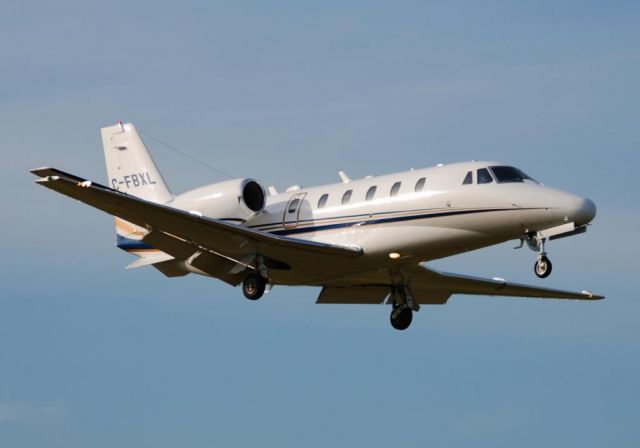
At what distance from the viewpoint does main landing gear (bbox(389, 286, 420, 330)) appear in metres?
34.2

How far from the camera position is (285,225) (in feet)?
106

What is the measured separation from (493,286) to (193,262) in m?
Result: 7.82

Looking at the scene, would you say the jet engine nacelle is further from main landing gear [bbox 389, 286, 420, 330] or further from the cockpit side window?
the cockpit side window

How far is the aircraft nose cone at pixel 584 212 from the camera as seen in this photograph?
28891 millimetres

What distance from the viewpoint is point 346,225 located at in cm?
3100

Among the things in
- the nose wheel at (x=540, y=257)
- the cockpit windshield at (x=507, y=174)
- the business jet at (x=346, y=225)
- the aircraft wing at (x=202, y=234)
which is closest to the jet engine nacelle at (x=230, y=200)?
the business jet at (x=346, y=225)

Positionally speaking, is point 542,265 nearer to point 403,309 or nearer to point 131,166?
point 403,309

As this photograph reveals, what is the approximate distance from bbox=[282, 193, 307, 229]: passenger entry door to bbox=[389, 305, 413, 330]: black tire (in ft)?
12.8

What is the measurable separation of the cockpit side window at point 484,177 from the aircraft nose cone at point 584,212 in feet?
6.72

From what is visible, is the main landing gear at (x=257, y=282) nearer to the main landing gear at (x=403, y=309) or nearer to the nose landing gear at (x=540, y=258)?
the main landing gear at (x=403, y=309)

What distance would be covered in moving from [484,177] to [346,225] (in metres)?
3.28

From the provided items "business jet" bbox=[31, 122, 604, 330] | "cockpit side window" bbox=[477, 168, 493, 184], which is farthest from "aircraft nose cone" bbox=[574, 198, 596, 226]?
"cockpit side window" bbox=[477, 168, 493, 184]

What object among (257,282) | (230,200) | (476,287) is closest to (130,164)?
(230,200)

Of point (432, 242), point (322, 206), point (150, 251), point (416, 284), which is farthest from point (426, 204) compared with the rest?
point (150, 251)
